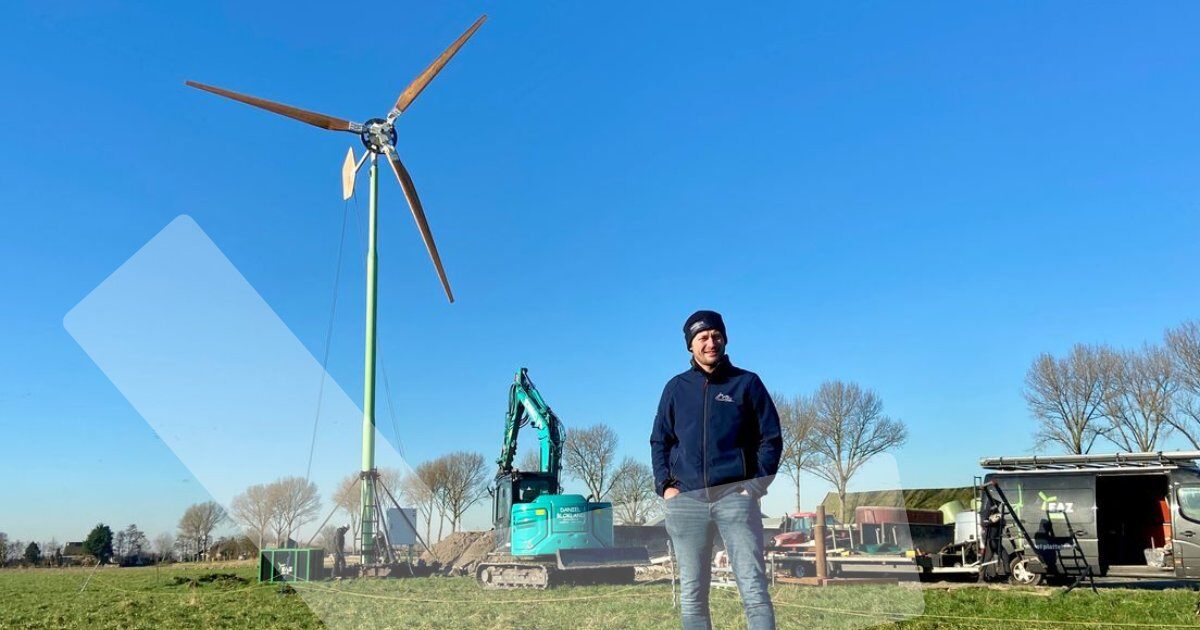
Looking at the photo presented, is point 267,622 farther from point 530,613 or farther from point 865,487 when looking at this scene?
point 865,487

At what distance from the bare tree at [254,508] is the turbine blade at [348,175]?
15.8 m

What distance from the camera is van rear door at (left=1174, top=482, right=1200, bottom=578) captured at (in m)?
14.6

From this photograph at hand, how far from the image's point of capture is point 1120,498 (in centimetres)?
1752

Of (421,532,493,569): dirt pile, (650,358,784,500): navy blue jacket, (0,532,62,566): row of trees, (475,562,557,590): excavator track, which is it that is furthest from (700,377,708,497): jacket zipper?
(0,532,62,566): row of trees

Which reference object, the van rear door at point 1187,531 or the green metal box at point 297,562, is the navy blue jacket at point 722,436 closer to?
the van rear door at point 1187,531

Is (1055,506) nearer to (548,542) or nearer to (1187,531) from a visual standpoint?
(1187,531)

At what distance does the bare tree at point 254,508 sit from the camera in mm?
10928

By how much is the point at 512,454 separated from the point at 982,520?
12.1 metres

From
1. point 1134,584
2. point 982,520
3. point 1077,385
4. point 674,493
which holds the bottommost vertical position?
point 1134,584

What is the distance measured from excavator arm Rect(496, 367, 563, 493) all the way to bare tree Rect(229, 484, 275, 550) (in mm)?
8093

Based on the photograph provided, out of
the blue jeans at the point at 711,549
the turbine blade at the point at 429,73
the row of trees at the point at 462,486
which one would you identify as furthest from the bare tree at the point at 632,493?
the blue jeans at the point at 711,549

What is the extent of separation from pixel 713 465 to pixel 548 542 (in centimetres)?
1495

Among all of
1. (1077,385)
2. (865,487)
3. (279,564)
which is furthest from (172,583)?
(1077,385)

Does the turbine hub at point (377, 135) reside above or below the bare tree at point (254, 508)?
above
